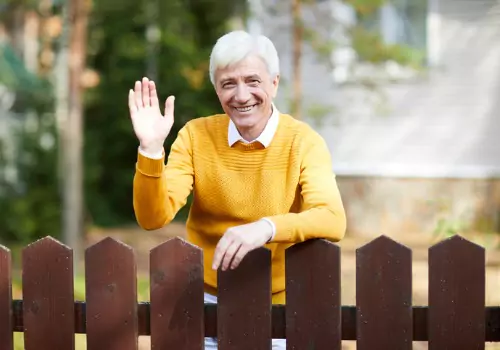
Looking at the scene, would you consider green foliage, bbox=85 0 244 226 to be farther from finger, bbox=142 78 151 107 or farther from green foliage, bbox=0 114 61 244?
finger, bbox=142 78 151 107

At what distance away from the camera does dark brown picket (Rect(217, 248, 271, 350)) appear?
275 centimetres

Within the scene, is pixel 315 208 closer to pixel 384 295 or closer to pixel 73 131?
pixel 384 295

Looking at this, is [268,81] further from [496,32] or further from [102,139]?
[102,139]

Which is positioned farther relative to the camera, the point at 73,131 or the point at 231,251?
the point at 73,131

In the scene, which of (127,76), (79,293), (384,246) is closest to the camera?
(384,246)

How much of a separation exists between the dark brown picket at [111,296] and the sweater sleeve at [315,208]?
1.93 feet

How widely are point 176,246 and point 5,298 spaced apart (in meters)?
0.65

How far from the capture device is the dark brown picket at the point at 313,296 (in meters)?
2.73

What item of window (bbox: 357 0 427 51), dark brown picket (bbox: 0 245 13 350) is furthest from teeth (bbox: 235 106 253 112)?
window (bbox: 357 0 427 51)

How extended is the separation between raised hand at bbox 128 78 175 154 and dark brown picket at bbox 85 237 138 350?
0.44m

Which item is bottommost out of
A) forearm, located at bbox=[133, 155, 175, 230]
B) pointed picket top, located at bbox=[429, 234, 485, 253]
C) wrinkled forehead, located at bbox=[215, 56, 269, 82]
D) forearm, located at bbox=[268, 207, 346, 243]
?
pointed picket top, located at bbox=[429, 234, 485, 253]

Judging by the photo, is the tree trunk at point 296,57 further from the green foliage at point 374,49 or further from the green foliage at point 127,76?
the green foliage at point 127,76

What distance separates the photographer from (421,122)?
11328 millimetres

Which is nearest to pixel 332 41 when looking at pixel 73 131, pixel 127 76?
pixel 73 131
